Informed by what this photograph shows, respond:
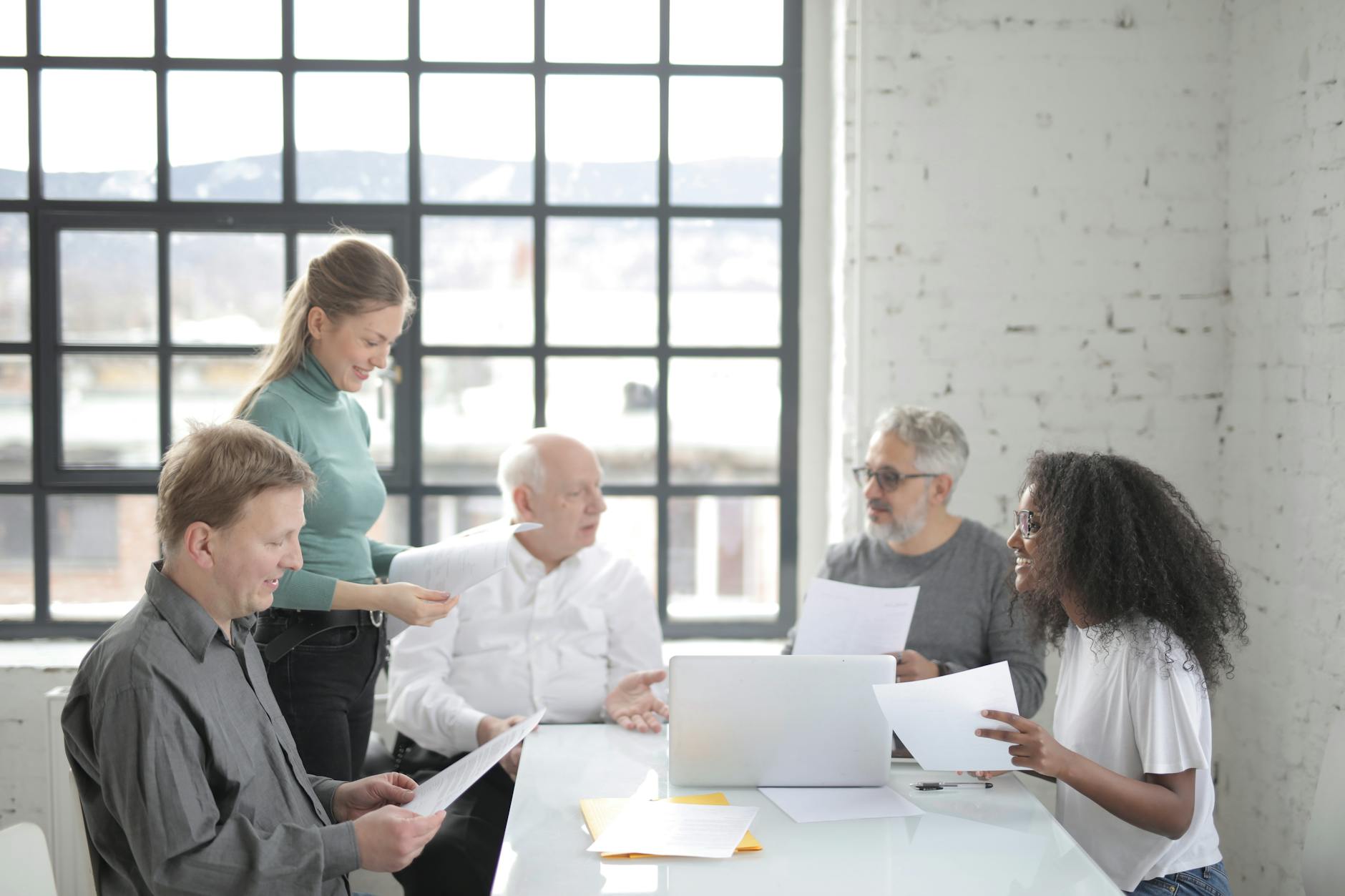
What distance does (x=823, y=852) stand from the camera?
171 cm

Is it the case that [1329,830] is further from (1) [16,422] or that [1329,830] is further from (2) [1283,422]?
(1) [16,422]

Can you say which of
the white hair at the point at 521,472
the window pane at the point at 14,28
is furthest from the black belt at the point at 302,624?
the window pane at the point at 14,28

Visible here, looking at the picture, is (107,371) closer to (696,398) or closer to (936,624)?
(696,398)

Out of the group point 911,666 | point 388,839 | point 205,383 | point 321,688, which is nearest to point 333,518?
point 321,688

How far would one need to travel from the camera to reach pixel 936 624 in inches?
109

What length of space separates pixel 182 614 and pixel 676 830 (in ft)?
2.69

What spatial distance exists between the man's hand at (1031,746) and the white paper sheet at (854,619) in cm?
57

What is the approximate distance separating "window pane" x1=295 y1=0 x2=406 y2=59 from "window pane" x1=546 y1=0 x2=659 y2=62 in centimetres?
47

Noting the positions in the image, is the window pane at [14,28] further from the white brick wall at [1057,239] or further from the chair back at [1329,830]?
the chair back at [1329,830]

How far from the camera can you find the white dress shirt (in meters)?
2.73

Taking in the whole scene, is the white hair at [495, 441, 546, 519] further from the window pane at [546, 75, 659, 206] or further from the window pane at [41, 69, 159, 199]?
the window pane at [41, 69, 159, 199]

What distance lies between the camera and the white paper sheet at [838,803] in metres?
1.86

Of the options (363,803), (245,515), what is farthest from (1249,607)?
(245,515)

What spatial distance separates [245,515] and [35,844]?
0.53m
